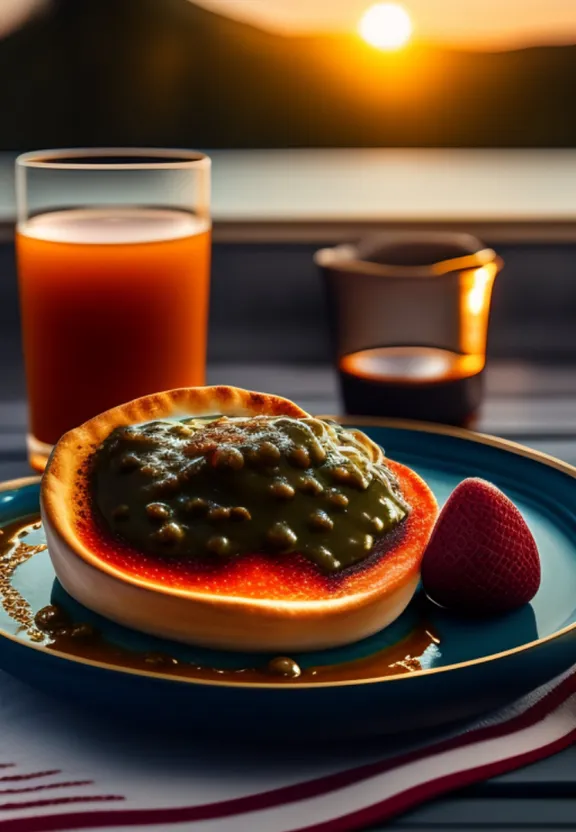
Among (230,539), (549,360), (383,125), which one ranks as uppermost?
(383,125)

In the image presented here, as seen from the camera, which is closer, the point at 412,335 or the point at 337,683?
the point at 337,683

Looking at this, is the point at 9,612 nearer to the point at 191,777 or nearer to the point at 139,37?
the point at 191,777

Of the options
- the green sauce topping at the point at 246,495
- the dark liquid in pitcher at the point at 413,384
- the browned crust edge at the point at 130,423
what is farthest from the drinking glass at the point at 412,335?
the green sauce topping at the point at 246,495

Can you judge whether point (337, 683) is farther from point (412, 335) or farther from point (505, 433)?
point (505, 433)

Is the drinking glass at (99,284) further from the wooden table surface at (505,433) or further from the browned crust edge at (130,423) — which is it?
the browned crust edge at (130,423)

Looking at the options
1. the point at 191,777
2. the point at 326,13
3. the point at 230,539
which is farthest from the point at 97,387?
the point at 326,13

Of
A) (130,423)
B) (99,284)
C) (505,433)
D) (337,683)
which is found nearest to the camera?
(337,683)

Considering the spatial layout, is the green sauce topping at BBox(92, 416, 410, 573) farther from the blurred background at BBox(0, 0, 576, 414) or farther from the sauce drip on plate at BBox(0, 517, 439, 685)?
the blurred background at BBox(0, 0, 576, 414)

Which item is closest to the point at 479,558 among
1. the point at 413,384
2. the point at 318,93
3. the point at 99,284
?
the point at 413,384
